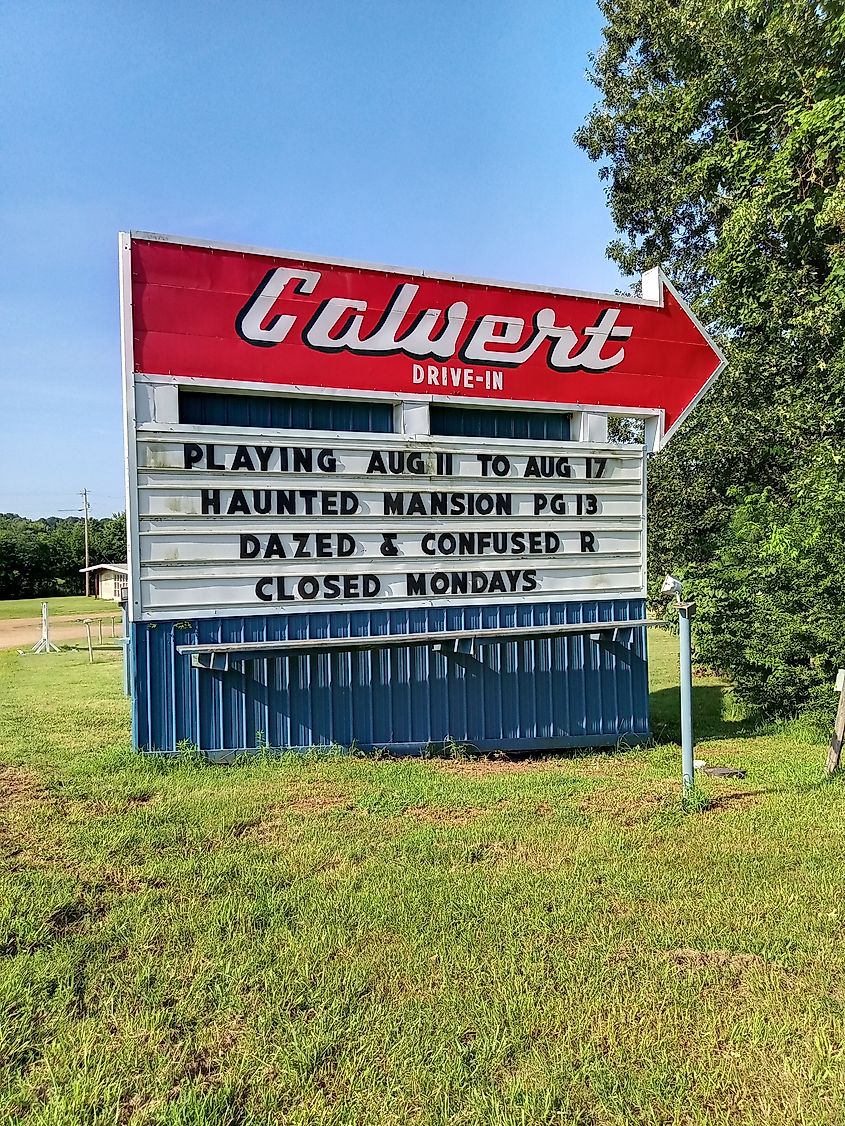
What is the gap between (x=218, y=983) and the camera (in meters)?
3.20

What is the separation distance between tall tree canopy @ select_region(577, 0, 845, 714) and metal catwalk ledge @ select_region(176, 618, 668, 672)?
216cm

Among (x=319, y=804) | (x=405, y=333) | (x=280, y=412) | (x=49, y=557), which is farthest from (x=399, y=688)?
(x=49, y=557)

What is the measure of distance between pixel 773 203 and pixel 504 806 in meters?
9.51

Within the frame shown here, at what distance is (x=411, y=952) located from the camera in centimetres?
346

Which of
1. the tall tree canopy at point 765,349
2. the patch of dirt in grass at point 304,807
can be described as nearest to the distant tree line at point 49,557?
the tall tree canopy at point 765,349

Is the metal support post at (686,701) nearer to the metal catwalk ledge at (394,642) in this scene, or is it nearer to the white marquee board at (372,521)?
the metal catwalk ledge at (394,642)

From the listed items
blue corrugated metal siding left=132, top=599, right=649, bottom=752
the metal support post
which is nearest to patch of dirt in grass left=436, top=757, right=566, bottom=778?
blue corrugated metal siding left=132, top=599, right=649, bottom=752

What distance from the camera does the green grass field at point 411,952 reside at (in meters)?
Result: 2.60

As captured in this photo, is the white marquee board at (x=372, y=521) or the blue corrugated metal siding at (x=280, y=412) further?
the blue corrugated metal siding at (x=280, y=412)

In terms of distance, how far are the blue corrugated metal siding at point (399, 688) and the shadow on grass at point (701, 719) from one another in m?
1.32

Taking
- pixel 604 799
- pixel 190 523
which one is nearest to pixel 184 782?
pixel 190 523

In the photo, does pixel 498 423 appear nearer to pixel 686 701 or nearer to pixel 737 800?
pixel 686 701

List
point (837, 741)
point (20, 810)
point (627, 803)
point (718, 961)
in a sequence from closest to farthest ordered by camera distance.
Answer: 1. point (718, 961)
2. point (20, 810)
3. point (627, 803)
4. point (837, 741)

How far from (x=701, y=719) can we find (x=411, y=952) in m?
8.08
